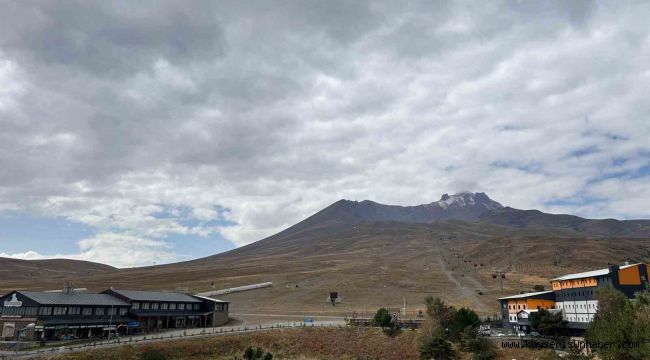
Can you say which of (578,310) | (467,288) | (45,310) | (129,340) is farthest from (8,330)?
(467,288)

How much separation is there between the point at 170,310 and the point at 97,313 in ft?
54.2

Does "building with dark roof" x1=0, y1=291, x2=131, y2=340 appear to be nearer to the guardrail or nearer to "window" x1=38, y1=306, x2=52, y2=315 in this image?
"window" x1=38, y1=306, x2=52, y2=315

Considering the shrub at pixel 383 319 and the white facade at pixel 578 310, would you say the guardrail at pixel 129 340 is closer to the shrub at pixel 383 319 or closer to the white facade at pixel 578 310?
the shrub at pixel 383 319

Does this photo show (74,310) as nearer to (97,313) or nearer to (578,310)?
(97,313)

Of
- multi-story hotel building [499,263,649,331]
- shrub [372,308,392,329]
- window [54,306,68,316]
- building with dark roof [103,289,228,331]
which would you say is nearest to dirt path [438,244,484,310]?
multi-story hotel building [499,263,649,331]

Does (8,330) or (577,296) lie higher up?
(577,296)

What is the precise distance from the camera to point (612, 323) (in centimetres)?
5909

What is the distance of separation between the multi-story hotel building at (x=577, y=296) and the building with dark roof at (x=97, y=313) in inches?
2394

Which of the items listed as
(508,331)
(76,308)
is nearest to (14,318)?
(76,308)

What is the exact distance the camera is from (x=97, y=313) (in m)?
84.1

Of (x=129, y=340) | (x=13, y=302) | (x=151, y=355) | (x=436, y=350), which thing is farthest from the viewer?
(x=13, y=302)

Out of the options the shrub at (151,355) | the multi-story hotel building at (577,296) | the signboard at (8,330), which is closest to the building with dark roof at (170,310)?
the signboard at (8,330)

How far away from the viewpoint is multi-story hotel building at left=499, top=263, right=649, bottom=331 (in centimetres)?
7938

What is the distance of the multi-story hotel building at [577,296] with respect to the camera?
7938cm
